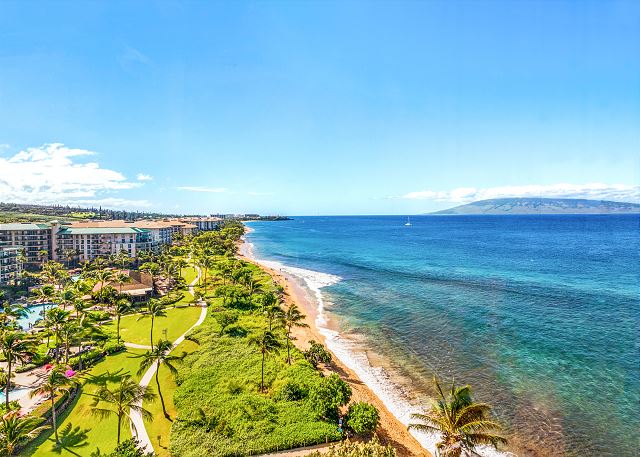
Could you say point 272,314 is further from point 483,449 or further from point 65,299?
point 65,299

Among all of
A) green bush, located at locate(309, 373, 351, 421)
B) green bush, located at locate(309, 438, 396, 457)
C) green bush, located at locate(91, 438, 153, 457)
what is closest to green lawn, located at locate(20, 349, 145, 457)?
green bush, located at locate(91, 438, 153, 457)

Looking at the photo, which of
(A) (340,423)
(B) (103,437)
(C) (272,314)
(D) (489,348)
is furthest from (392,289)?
(B) (103,437)

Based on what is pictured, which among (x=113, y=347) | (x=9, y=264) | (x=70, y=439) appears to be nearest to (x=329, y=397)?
(x=70, y=439)

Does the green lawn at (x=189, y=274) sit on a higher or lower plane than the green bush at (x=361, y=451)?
lower

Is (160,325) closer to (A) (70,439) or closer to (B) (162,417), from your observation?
(B) (162,417)

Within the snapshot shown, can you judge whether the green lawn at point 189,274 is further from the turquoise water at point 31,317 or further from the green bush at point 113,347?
the green bush at point 113,347

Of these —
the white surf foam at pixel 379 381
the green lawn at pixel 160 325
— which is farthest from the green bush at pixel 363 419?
the green lawn at pixel 160 325

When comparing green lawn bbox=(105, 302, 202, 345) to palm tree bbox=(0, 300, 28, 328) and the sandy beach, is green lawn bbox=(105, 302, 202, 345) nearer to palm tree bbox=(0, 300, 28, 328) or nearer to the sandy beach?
palm tree bbox=(0, 300, 28, 328)
